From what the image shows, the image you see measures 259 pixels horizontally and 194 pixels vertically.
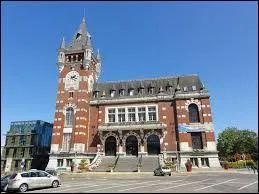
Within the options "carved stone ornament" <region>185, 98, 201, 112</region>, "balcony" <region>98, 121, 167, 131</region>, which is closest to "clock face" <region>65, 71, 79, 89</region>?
"balcony" <region>98, 121, 167, 131</region>

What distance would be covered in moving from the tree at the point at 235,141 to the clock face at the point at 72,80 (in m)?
49.9

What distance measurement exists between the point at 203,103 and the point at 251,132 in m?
40.2

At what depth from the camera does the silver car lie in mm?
17688

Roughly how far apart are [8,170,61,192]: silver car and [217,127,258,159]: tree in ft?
209

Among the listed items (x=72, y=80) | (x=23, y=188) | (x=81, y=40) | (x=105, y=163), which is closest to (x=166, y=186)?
(x=23, y=188)

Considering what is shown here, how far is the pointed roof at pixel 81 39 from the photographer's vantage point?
5123 centimetres

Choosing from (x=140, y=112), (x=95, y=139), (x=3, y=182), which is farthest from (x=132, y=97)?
(x=3, y=182)

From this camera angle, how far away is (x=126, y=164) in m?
39.0

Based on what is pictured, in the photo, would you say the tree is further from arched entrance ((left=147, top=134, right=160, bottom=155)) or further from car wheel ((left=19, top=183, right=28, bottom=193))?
car wheel ((left=19, top=183, right=28, bottom=193))

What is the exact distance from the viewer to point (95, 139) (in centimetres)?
4462

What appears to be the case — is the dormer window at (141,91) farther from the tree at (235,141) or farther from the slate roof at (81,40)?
the tree at (235,141)

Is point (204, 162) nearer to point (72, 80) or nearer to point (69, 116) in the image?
point (69, 116)

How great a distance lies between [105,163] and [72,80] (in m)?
17.9

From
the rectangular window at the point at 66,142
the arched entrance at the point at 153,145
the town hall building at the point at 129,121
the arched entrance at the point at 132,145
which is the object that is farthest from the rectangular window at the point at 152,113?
the rectangular window at the point at 66,142
